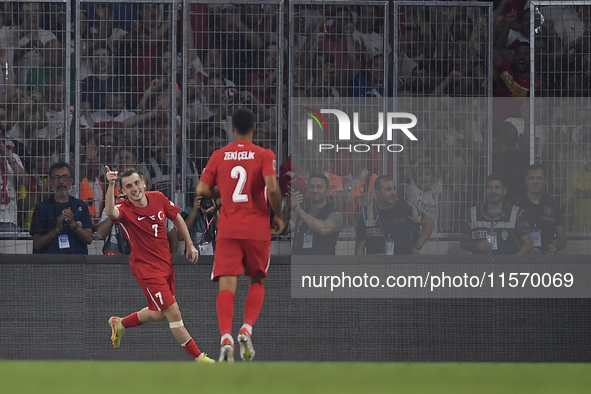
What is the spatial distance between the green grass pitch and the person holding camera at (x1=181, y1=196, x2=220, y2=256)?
2319 millimetres

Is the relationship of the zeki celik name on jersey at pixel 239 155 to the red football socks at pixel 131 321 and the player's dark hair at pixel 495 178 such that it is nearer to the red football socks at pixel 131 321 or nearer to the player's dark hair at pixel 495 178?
the red football socks at pixel 131 321

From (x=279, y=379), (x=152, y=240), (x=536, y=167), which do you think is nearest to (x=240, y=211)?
(x=279, y=379)

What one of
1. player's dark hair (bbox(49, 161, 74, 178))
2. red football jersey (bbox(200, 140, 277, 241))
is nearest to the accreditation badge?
player's dark hair (bbox(49, 161, 74, 178))

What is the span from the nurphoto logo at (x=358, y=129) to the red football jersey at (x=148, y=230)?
166cm

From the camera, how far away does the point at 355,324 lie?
815 cm

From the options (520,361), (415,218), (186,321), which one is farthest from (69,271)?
(520,361)

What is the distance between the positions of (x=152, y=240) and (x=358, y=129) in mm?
2129

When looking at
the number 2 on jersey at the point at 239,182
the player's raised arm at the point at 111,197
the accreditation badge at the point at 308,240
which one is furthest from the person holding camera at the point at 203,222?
the number 2 on jersey at the point at 239,182

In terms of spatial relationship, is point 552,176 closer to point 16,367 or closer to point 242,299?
point 242,299

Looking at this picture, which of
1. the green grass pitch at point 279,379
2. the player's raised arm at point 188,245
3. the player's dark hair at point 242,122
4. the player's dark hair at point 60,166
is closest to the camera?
the green grass pitch at point 279,379

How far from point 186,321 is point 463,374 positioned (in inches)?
127

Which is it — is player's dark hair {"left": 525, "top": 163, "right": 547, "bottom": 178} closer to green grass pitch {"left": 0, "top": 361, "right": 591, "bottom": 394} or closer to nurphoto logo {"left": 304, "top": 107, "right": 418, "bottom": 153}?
nurphoto logo {"left": 304, "top": 107, "right": 418, "bottom": 153}

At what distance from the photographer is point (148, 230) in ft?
23.5

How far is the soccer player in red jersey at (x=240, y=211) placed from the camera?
5.85 m
